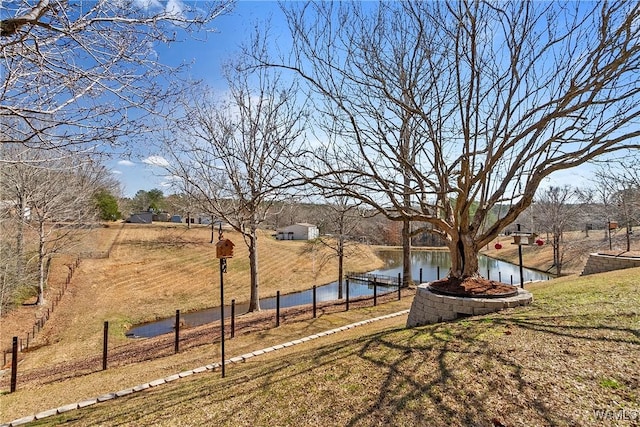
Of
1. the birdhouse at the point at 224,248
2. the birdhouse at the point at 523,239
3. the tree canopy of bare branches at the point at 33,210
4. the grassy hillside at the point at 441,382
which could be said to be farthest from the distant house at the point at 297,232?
the grassy hillside at the point at 441,382

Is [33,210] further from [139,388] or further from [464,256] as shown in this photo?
[464,256]

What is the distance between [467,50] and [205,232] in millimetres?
30302

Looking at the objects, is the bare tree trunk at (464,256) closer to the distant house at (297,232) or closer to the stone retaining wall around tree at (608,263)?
the stone retaining wall around tree at (608,263)

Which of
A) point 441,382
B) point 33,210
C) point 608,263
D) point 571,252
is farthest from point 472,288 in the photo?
point 571,252

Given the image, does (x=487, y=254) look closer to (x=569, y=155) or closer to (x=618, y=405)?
(x=569, y=155)

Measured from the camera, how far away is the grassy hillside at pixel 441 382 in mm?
2346

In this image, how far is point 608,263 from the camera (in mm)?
10359

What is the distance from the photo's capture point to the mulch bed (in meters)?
4.92

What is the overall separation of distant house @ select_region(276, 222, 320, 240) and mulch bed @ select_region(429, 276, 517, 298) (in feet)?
108

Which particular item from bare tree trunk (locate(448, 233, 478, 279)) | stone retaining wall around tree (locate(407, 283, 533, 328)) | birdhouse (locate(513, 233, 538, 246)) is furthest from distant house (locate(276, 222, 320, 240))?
stone retaining wall around tree (locate(407, 283, 533, 328))

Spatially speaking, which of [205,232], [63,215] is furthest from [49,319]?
[205,232]

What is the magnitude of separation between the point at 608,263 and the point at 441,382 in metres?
11.2

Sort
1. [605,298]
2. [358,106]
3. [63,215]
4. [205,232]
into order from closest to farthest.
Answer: [605,298], [358,106], [63,215], [205,232]

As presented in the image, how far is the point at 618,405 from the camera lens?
2.19 metres
